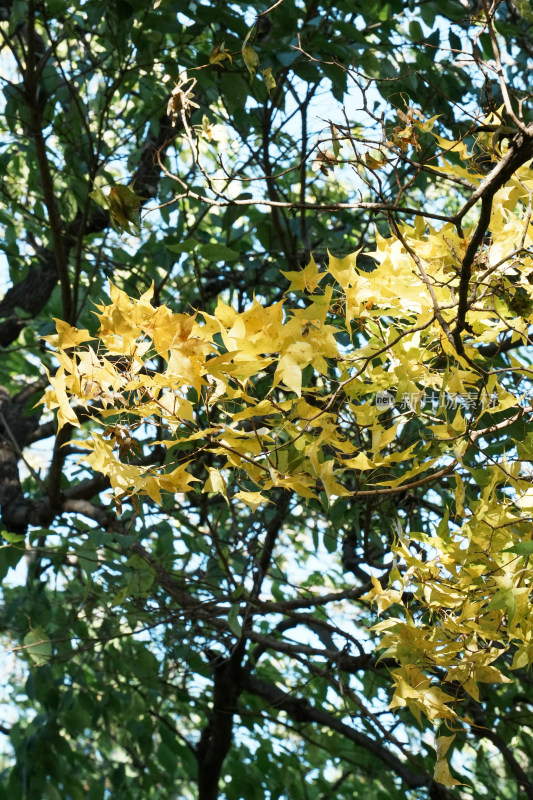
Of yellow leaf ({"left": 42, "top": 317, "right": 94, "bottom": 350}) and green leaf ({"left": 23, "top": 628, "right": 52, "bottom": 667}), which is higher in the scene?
green leaf ({"left": 23, "top": 628, "right": 52, "bottom": 667})

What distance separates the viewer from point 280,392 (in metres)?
2.10

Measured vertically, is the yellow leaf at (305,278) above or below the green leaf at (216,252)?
below

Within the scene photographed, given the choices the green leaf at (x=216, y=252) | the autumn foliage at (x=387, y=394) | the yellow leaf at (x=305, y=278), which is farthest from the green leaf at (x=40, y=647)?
the yellow leaf at (x=305, y=278)

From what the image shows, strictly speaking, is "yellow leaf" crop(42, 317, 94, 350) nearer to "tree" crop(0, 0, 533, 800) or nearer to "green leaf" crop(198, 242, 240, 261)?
"tree" crop(0, 0, 533, 800)

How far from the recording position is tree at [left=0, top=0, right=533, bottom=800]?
2.57 ft

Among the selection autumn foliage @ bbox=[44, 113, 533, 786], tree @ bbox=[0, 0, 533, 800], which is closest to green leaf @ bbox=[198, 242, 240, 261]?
tree @ bbox=[0, 0, 533, 800]

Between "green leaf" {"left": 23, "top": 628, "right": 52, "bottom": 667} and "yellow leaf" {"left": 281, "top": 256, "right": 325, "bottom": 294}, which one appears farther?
"green leaf" {"left": 23, "top": 628, "right": 52, "bottom": 667}

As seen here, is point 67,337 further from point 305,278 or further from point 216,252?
Answer: point 216,252

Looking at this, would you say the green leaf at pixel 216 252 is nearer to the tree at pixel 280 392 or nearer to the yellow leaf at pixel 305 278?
the tree at pixel 280 392

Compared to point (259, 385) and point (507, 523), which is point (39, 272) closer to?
point (259, 385)

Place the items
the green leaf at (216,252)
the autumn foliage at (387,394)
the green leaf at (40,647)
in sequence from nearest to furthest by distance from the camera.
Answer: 1. the autumn foliage at (387,394)
2. the green leaf at (216,252)
3. the green leaf at (40,647)

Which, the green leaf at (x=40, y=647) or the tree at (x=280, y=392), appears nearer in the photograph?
the tree at (x=280, y=392)

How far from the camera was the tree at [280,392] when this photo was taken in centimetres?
78

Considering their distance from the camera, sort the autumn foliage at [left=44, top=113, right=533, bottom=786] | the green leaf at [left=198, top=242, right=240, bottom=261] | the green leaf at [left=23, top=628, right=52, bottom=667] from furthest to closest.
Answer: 1. the green leaf at [left=23, top=628, right=52, bottom=667]
2. the green leaf at [left=198, top=242, right=240, bottom=261]
3. the autumn foliage at [left=44, top=113, right=533, bottom=786]
